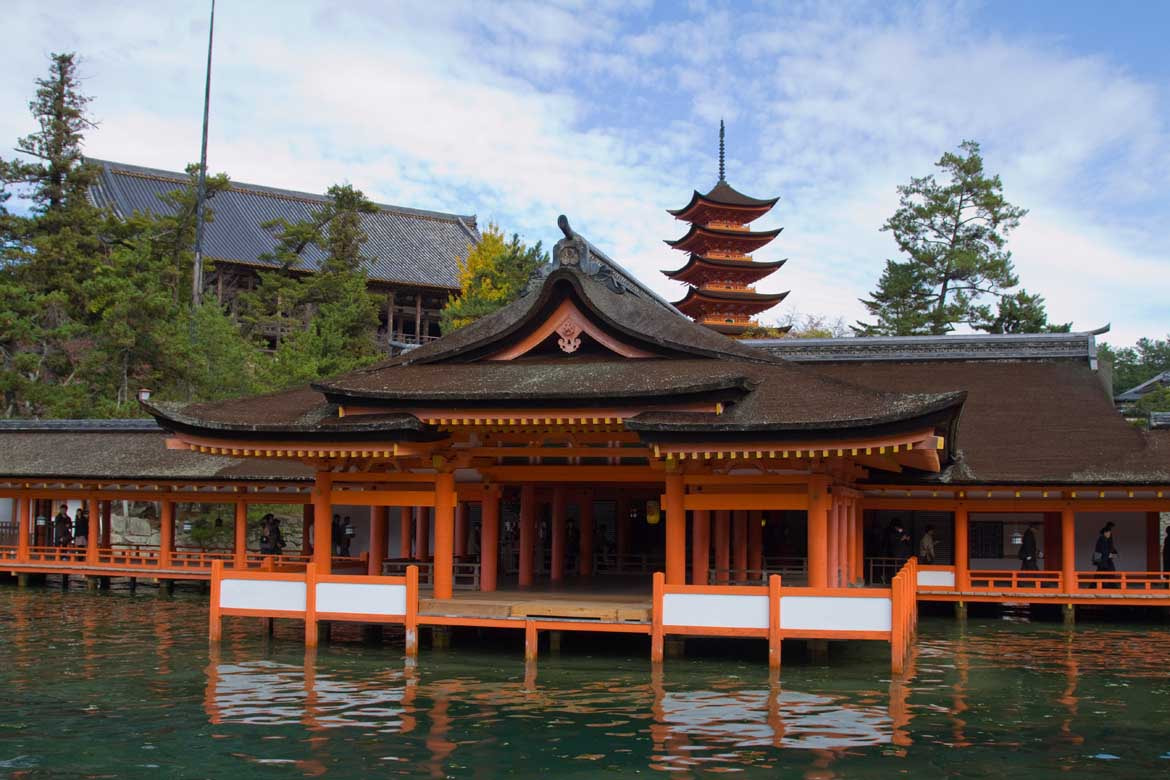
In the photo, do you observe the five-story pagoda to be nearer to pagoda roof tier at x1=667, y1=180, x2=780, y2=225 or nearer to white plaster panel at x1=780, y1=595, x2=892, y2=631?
pagoda roof tier at x1=667, y1=180, x2=780, y2=225

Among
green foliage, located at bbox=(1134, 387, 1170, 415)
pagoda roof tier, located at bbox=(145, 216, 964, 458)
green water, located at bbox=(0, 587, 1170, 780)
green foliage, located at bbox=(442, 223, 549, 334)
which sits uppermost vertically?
green foliage, located at bbox=(442, 223, 549, 334)

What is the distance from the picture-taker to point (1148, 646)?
2217 cm

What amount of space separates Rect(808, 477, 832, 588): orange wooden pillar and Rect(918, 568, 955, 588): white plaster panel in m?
8.55

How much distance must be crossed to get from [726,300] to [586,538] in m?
33.4

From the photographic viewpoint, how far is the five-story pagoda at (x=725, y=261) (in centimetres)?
5856

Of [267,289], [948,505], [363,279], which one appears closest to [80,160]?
[267,289]

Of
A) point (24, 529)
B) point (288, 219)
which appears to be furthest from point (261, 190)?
point (24, 529)

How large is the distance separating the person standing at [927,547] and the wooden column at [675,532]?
415 inches

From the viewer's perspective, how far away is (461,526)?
27.5m

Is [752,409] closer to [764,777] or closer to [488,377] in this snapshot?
[488,377]

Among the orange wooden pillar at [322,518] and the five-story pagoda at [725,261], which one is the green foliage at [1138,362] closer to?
the five-story pagoda at [725,261]

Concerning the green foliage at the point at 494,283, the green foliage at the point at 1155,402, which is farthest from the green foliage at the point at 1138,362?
the green foliage at the point at 494,283

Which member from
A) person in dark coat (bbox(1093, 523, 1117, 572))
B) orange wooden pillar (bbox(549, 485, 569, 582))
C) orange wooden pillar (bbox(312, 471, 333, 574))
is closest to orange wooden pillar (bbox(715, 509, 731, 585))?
orange wooden pillar (bbox(549, 485, 569, 582))

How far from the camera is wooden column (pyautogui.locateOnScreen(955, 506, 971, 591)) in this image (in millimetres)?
26469
